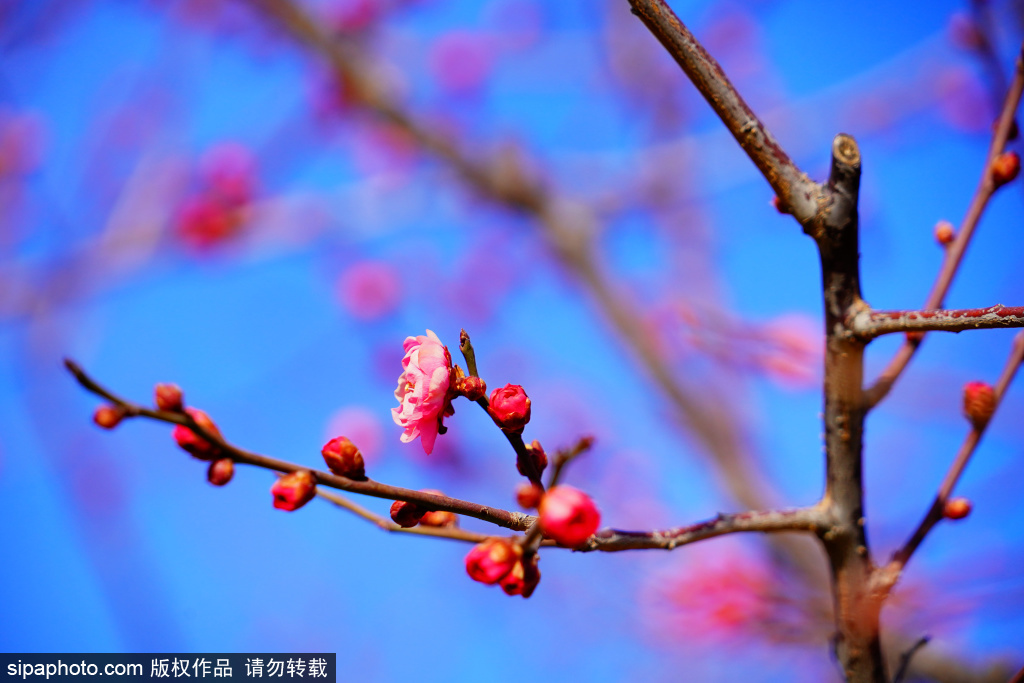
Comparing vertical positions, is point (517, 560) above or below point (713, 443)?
below

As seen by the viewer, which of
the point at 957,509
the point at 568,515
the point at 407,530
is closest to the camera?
the point at 568,515

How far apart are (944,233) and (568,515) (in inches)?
37.8

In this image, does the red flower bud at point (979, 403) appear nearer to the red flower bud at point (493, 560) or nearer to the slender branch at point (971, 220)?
the slender branch at point (971, 220)

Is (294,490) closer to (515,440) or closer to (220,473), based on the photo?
(220,473)

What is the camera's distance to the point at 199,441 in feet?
Answer: 2.36

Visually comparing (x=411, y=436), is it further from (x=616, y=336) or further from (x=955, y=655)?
(x=616, y=336)

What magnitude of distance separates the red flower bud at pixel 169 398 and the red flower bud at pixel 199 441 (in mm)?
27

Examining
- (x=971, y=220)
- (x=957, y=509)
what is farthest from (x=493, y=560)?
(x=971, y=220)

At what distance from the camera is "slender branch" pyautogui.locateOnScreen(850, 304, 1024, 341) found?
604mm

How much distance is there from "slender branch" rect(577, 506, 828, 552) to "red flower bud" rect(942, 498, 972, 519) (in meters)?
0.28

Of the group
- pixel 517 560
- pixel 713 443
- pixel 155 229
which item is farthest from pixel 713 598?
pixel 155 229

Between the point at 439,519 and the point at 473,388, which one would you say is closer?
the point at 473,388

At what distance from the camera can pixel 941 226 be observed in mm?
1079

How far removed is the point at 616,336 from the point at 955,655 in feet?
7.32
